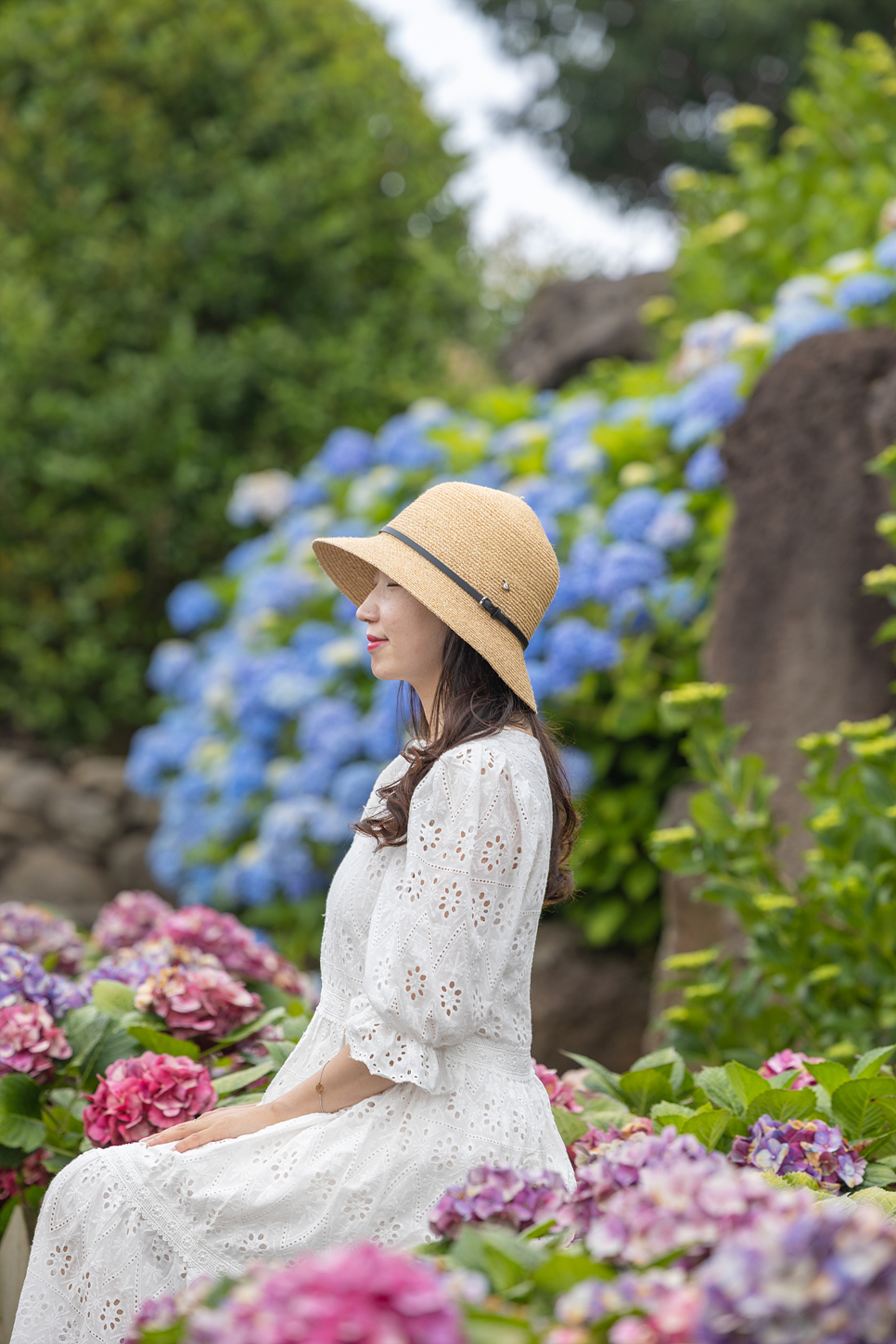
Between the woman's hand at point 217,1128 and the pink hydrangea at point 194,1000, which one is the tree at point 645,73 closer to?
the pink hydrangea at point 194,1000

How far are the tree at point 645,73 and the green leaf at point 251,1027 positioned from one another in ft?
33.8

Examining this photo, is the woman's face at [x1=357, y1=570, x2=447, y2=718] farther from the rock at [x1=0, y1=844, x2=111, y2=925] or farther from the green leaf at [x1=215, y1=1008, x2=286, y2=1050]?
the rock at [x1=0, y1=844, x2=111, y2=925]

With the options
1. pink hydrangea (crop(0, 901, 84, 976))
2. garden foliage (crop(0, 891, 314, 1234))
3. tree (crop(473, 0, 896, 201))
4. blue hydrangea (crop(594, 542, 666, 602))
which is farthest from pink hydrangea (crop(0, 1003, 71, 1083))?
tree (crop(473, 0, 896, 201))

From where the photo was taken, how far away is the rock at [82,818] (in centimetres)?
619

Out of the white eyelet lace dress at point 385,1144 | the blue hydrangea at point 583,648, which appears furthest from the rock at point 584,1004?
the white eyelet lace dress at point 385,1144

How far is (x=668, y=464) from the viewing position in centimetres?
446

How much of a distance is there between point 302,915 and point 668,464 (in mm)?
2136

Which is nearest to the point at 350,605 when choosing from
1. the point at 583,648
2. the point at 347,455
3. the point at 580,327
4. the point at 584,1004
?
the point at 347,455

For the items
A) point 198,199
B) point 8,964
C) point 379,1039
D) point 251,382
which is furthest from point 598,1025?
point 198,199

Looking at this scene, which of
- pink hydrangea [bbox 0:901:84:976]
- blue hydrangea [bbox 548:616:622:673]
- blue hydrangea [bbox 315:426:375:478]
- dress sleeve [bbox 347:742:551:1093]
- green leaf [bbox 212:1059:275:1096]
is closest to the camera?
dress sleeve [bbox 347:742:551:1093]

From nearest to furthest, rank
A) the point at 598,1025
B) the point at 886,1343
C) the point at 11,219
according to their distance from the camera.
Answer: the point at 886,1343 < the point at 598,1025 < the point at 11,219

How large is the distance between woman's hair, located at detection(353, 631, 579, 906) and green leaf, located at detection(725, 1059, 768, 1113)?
17.7 inches

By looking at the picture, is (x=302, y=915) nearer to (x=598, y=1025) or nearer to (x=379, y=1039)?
(x=598, y=1025)

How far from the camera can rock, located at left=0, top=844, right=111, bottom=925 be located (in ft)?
19.6
